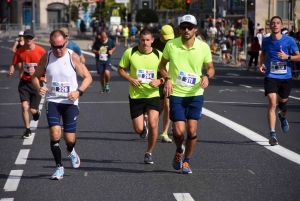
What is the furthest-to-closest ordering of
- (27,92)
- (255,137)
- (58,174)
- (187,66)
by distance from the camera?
(27,92) < (255,137) < (187,66) < (58,174)

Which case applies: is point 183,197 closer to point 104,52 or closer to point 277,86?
point 277,86

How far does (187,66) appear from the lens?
31.4 feet

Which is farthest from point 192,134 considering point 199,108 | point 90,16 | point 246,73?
point 90,16

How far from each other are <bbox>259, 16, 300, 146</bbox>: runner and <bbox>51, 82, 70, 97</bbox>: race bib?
4024 millimetres

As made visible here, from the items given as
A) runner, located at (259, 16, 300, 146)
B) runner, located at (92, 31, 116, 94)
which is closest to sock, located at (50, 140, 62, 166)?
runner, located at (259, 16, 300, 146)

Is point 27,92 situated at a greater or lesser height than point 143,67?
lesser

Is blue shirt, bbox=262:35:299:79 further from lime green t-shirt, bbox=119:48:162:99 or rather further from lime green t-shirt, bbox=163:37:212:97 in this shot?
lime green t-shirt, bbox=163:37:212:97

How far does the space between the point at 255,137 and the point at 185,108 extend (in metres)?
3.80

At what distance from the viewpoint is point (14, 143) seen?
500 inches

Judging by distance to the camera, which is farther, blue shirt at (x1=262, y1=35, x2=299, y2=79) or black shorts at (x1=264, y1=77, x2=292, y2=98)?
black shorts at (x1=264, y1=77, x2=292, y2=98)

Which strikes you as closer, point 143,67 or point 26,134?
point 143,67

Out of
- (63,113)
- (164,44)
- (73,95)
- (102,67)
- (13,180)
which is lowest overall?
(13,180)

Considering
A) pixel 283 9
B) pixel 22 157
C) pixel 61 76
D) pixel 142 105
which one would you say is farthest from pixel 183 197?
pixel 283 9

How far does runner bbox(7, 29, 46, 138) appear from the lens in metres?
13.1
